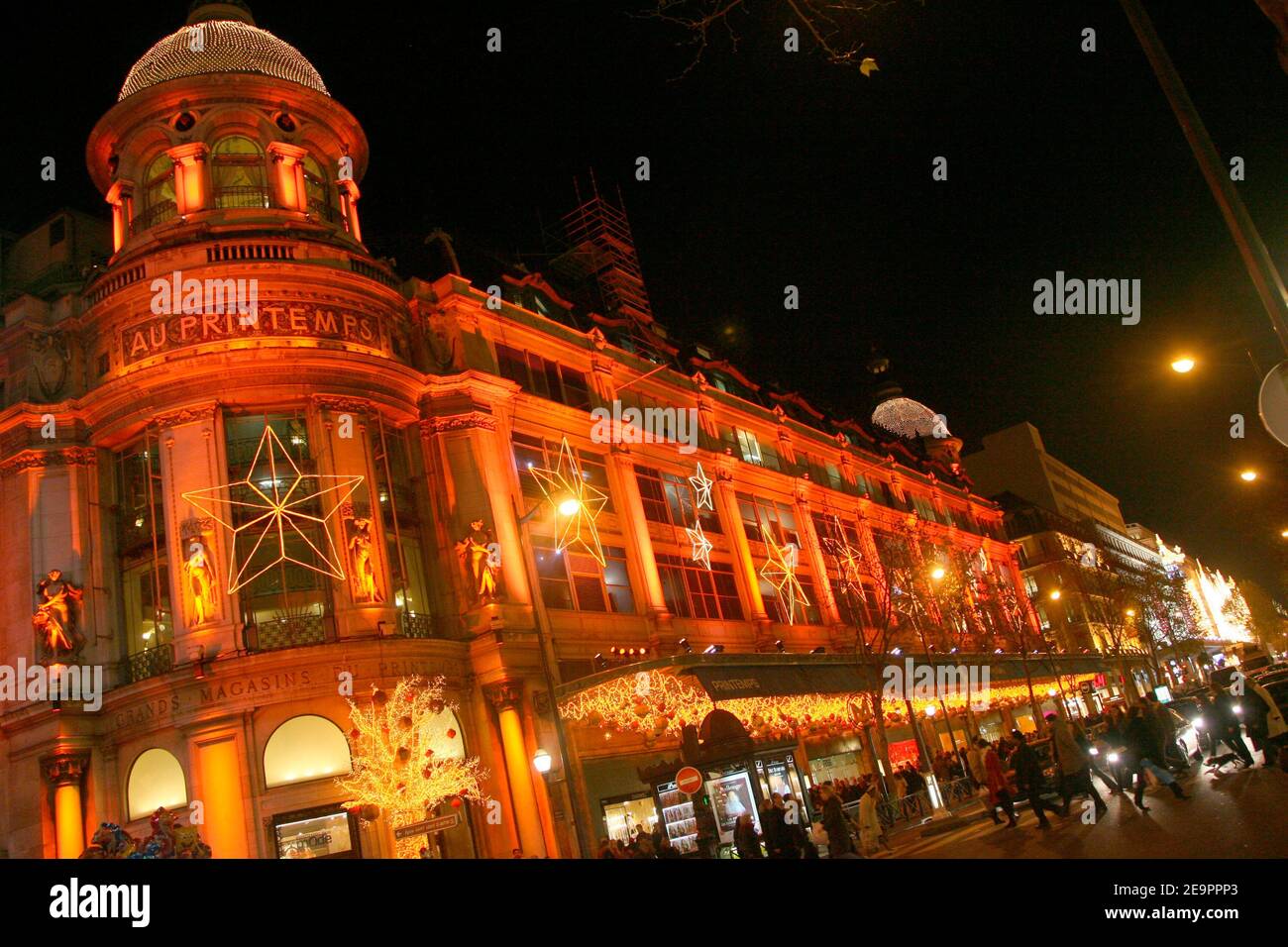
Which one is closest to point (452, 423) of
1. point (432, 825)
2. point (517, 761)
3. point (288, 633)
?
point (288, 633)

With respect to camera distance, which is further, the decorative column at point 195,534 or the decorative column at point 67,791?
the decorative column at point 195,534

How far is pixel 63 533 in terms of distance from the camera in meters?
28.5

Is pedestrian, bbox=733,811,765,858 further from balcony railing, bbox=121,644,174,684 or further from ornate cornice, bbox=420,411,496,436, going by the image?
ornate cornice, bbox=420,411,496,436

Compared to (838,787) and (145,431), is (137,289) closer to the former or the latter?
(145,431)

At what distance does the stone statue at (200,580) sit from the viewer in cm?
2564

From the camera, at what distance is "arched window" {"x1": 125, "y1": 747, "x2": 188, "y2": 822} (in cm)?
2514

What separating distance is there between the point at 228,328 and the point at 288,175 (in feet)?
24.5

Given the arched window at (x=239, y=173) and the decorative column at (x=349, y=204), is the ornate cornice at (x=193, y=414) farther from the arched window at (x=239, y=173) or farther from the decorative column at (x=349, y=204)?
the decorative column at (x=349, y=204)

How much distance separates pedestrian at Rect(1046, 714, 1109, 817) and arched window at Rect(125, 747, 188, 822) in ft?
67.0

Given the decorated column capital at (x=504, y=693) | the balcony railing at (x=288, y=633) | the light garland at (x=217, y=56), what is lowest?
the decorated column capital at (x=504, y=693)

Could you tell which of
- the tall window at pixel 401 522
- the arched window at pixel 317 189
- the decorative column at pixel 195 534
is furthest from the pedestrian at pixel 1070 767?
the arched window at pixel 317 189

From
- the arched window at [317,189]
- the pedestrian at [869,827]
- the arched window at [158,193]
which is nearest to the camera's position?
the pedestrian at [869,827]

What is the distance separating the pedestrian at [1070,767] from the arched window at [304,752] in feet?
54.8
